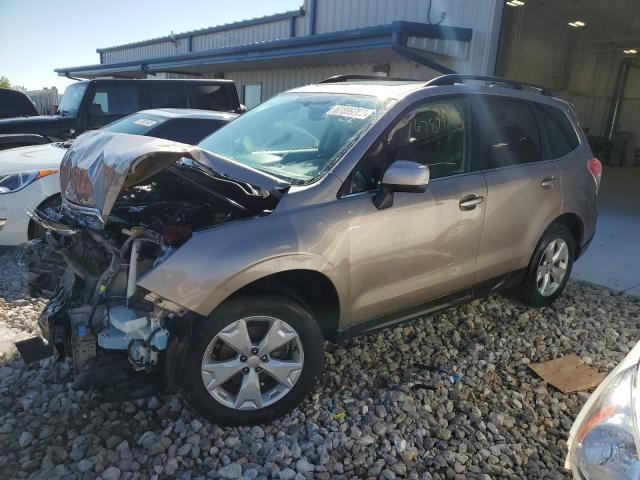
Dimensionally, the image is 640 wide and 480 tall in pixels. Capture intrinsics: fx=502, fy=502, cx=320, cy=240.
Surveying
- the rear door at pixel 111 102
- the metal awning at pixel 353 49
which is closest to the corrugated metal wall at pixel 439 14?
the metal awning at pixel 353 49

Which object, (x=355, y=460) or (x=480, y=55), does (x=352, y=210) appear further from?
(x=480, y=55)

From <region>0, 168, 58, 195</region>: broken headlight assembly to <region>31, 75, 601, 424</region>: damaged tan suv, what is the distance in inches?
85.4

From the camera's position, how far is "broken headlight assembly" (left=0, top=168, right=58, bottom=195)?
5.02m

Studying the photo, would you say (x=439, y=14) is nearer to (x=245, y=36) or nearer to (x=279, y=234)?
(x=245, y=36)

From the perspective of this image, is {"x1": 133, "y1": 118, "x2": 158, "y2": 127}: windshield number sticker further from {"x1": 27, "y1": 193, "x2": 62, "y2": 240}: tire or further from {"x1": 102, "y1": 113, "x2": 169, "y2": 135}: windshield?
{"x1": 27, "y1": 193, "x2": 62, "y2": 240}: tire

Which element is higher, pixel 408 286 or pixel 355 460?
pixel 408 286

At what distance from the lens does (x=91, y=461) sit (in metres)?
2.53

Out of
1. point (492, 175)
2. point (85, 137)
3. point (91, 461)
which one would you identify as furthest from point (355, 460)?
point (85, 137)

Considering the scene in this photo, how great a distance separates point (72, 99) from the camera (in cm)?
838

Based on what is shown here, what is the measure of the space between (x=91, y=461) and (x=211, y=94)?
730 centimetres

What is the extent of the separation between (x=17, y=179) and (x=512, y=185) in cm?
469

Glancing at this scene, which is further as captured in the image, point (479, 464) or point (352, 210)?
point (352, 210)

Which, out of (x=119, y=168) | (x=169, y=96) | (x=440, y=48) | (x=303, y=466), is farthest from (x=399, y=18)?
(x=303, y=466)

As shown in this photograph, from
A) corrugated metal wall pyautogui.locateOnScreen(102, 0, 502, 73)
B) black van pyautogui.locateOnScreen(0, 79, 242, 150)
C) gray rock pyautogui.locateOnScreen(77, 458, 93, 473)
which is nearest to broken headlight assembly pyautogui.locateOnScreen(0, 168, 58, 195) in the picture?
black van pyautogui.locateOnScreen(0, 79, 242, 150)
